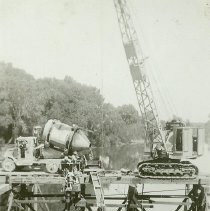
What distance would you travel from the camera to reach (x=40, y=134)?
15.3 metres

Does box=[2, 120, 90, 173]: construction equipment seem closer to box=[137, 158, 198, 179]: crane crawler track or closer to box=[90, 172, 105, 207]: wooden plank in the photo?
box=[90, 172, 105, 207]: wooden plank

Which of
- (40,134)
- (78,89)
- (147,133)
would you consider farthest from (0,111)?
(40,134)

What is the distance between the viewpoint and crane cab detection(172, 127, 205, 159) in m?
14.8

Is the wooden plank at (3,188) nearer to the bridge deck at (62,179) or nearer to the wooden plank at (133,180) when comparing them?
the bridge deck at (62,179)

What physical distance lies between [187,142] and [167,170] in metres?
1.31

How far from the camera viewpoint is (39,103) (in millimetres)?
42250

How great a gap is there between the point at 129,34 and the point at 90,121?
708 inches

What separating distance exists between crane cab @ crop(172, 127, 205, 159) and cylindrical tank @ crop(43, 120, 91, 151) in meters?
3.12

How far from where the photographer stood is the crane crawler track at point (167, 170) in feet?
45.4

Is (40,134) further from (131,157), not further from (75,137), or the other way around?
(131,157)

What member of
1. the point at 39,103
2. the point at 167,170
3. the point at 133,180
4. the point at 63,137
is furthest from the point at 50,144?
the point at 39,103

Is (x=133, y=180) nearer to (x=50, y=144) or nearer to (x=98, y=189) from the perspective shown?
(x=98, y=189)

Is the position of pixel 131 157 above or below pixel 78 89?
below

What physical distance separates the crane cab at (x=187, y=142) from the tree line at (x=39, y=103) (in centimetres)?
2655
